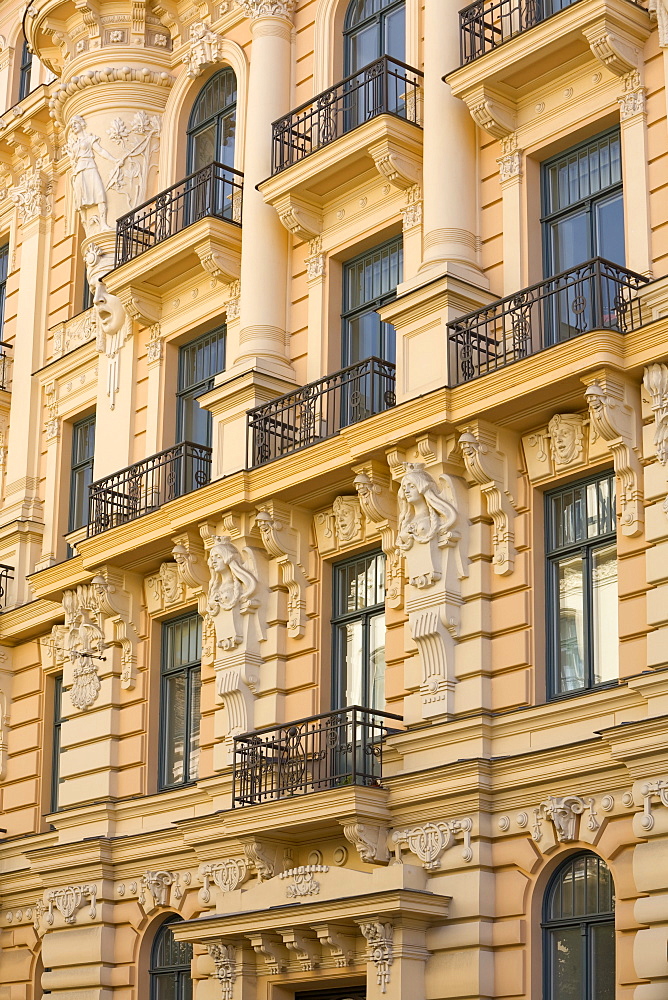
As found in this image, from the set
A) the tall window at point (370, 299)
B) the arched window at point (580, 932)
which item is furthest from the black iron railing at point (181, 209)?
the arched window at point (580, 932)

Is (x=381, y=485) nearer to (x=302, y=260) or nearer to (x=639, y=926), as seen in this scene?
(x=302, y=260)

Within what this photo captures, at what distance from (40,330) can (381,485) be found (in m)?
11.8

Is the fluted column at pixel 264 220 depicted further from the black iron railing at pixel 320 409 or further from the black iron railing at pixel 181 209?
the black iron railing at pixel 320 409

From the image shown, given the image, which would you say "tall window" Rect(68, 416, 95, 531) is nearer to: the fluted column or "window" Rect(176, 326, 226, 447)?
"window" Rect(176, 326, 226, 447)

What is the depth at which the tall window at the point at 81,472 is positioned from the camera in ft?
96.1

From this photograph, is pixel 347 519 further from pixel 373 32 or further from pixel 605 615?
pixel 373 32

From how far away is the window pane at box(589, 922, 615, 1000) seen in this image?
58.3 feet

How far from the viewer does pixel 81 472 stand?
96.8ft

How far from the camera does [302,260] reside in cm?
2481

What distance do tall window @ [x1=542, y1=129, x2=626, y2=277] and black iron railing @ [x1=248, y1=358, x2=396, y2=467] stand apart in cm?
278

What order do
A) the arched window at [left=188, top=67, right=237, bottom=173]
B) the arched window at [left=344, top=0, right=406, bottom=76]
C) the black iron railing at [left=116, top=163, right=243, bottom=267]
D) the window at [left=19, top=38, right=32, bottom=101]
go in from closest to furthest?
the arched window at [left=344, top=0, right=406, bottom=76]
the black iron railing at [left=116, top=163, right=243, bottom=267]
the arched window at [left=188, top=67, right=237, bottom=173]
the window at [left=19, top=38, right=32, bottom=101]

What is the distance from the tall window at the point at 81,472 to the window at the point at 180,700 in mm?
4301

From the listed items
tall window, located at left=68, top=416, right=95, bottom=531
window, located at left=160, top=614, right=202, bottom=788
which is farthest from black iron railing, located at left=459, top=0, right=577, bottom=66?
tall window, located at left=68, top=416, right=95, bottom=531

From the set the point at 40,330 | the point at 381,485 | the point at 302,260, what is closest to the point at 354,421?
the point at 381,485
